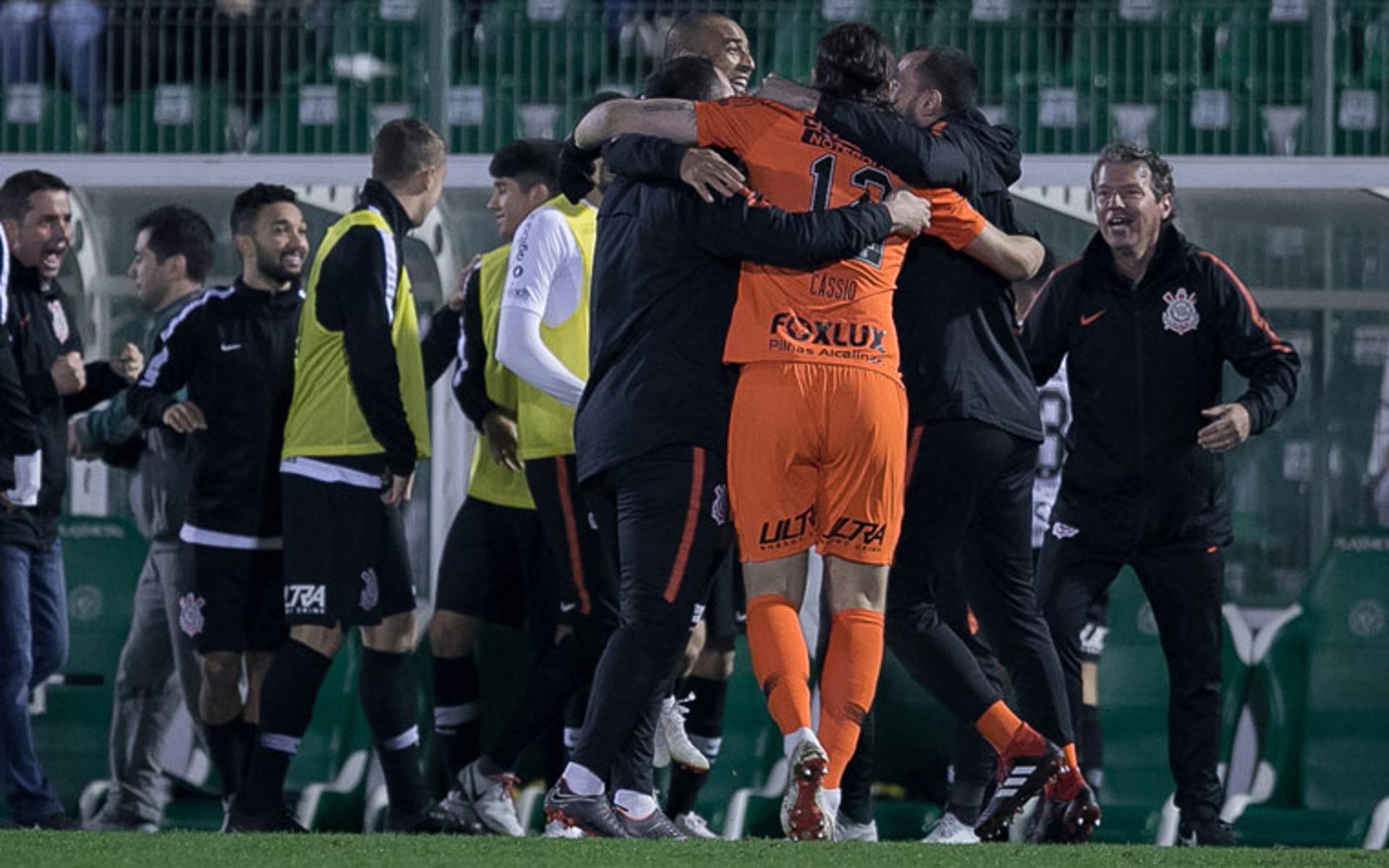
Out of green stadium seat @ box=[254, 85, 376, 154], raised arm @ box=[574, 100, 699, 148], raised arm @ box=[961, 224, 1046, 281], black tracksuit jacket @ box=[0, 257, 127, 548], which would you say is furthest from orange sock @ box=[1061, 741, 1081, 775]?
green stadium seat @ box=[254, 85, 376, 154]

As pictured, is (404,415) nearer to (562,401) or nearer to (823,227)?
(562,401)

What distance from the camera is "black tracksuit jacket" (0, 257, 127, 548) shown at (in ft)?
21.3

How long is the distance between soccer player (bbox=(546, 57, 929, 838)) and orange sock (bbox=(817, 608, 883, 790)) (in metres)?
0.31

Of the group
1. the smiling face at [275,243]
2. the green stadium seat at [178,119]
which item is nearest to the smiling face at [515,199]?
the smiling face at [275,243]

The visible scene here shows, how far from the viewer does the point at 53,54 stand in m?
9.40

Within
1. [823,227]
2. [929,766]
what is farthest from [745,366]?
[929,766]

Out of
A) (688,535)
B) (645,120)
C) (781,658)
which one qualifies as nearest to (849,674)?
(781,658)

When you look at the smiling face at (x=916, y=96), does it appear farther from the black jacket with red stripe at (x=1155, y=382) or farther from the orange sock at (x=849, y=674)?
the orange sock at (x=849, y=674)

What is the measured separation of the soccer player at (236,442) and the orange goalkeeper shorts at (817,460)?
2.06m

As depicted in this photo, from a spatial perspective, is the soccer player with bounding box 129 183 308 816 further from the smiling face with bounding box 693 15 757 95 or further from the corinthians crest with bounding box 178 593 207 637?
the smiling face with bounding box 693 15 757 95

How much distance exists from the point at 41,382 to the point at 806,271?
2.70 meters

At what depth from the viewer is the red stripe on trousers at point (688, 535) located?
4.82m

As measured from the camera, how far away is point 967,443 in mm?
5207

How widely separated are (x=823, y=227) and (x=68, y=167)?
3.76 m
